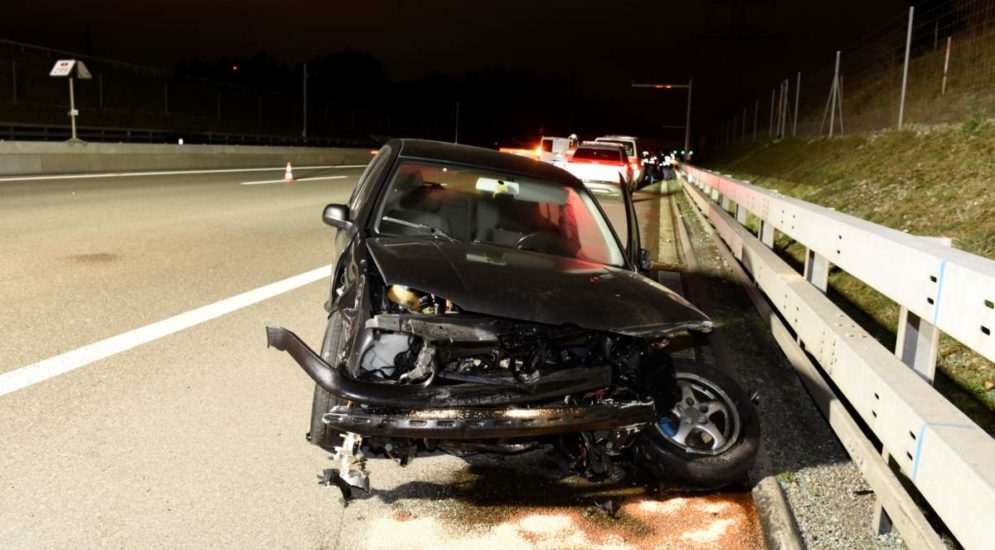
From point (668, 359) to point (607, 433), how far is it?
1.48 feet

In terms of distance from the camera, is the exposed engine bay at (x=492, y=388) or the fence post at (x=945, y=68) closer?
the exposed engine bay at (x=492, y=388)

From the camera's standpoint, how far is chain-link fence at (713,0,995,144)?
1438 centimetres

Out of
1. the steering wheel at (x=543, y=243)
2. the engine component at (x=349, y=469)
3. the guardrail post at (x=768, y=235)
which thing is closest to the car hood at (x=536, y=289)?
the steering wheel at (x=543, y=243)

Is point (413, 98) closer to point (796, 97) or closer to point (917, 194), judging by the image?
point (796, 97)

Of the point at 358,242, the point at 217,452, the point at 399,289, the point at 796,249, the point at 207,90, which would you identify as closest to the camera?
the point at 399,289

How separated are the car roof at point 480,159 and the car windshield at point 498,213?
0.05 m

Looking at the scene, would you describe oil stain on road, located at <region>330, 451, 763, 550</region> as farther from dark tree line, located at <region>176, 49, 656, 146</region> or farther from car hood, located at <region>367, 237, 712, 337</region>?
dark tree line, located at <region>176, 49, 656, 146</region>

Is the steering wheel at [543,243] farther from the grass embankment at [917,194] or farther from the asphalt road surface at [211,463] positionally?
the grass embankment at [917,194]

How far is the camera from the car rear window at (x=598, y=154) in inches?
1044

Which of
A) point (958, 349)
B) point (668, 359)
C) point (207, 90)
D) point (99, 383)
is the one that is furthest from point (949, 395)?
point (207, 90)

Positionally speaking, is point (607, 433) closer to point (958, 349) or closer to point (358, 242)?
point (358, 242)

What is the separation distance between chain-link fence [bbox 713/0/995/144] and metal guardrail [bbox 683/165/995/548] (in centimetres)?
838

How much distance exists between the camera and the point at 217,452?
4.69 meters

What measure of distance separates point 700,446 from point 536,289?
1.11 m
